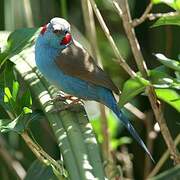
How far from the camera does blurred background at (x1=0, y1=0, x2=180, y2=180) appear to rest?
2666 mm

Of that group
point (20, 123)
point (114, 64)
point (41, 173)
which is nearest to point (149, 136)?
point (114, 64)

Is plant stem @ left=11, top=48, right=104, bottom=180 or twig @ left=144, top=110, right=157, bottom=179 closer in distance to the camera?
plant stem @ left=11, top=48, right=104, bottom=180

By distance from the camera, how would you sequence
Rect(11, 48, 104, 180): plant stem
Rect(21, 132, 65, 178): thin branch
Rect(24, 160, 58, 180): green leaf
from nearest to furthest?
Rect(11, 48, 104, 180): plant stem
Rect(21, 132, 65, 178): thin branch
Rect(24, 160, 58, 180): green leaf

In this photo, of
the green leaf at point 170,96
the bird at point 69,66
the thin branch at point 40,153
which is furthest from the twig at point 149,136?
the thin branch at point 40,153

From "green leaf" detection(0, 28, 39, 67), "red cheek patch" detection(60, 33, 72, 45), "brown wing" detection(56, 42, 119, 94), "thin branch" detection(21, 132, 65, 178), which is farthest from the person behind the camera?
"red cheek patch" detection(60, 33, 72, 45)

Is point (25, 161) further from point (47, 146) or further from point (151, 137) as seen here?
point (151, 137)

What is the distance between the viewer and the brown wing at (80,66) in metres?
2.09

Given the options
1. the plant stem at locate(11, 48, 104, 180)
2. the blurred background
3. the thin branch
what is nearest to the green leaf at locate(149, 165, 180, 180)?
the plant stem at locate(11, 48, 104, 180)

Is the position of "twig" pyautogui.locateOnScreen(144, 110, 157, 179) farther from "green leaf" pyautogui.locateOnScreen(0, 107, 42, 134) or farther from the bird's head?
"green leaf" pyautogui.locateOnScreen(0, 107, 42, 134)

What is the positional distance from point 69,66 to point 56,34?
14 centimetres

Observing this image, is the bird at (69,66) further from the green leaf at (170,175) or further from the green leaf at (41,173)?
the green leaf at (170,175)

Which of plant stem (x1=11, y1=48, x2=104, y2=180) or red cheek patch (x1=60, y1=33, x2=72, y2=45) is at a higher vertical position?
plant stem (x1=11, y1=48, x2=104, y2=180)

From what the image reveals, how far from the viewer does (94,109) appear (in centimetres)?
282

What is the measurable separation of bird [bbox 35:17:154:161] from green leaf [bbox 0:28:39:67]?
31cm
